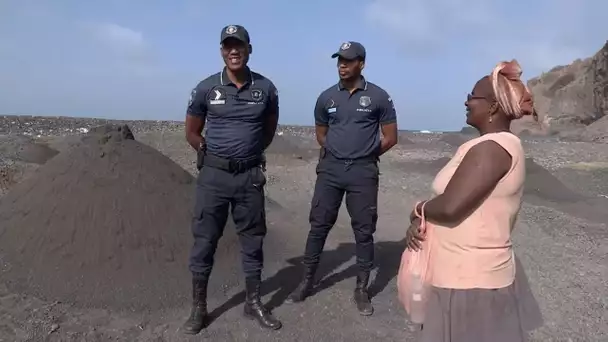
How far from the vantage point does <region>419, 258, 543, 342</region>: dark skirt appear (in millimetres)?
2107

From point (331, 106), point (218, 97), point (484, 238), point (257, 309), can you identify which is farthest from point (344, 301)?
point (484, 238)

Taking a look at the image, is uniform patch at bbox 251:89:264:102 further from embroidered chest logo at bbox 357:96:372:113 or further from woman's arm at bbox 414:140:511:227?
woman's arm at bbox 414:140:511:227

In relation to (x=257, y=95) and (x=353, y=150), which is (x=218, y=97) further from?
(x=353, y=150)

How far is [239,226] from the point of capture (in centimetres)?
395

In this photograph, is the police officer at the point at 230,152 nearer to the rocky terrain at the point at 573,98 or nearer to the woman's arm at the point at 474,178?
the woman's arm at the point at 474,178

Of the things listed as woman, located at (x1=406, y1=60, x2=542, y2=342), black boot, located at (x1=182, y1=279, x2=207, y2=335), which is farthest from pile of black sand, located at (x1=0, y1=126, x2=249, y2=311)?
woman, located at (x1=406, y1=60, x2=542, y2=342)

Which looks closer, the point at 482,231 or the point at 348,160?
the point at 482,231

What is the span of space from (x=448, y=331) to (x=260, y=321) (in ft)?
7.32

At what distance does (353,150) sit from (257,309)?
4.72 ft

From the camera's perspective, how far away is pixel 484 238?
6.90 ft

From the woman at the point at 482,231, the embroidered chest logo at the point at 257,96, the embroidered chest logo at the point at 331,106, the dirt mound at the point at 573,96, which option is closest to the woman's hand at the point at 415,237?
the woman at the point at 482,231

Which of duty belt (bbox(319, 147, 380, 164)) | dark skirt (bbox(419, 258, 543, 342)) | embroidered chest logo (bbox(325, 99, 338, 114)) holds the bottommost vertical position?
dark skirt (bbox(419, 258, 543, 342))

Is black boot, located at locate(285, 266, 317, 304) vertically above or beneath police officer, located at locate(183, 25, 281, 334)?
beneath

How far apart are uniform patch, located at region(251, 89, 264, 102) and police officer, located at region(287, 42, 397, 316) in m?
0.77
